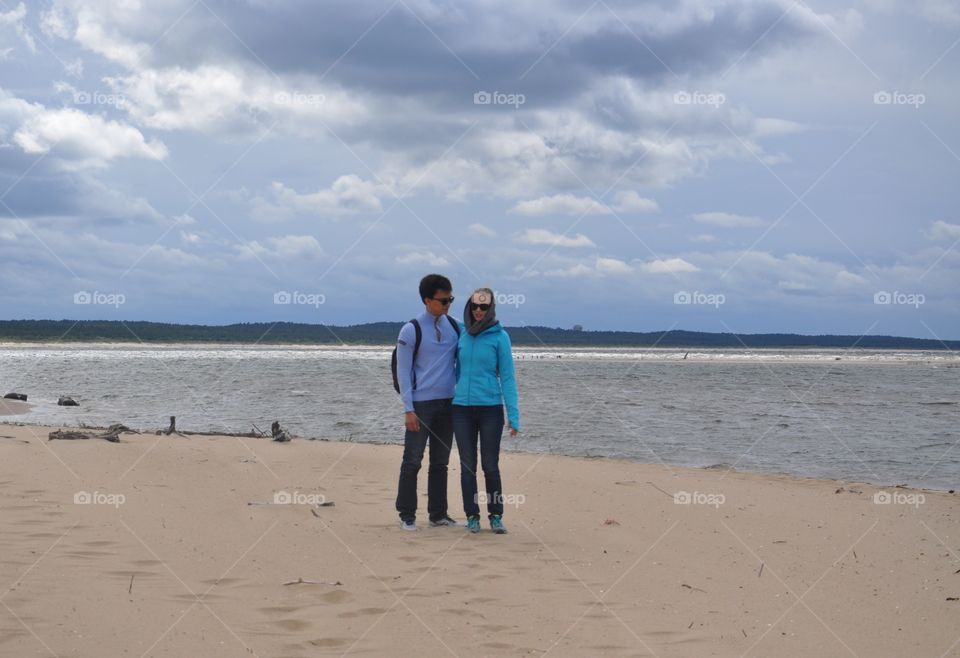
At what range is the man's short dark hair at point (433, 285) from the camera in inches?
307

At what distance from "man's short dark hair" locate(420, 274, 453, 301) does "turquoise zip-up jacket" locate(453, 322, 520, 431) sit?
1.34 feet

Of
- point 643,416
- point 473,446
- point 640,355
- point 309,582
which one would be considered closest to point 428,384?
point 473,446

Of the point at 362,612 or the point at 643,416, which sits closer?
the point at 362,612

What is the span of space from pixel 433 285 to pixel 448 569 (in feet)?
8.06

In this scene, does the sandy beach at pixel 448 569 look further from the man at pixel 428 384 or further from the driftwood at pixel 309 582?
the man at pixel 428 384

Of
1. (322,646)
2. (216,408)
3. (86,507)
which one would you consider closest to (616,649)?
(322,646)

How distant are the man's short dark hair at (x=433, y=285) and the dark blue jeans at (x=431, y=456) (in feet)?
3.02

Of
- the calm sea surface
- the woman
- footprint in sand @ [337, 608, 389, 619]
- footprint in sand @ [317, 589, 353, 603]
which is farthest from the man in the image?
the calm sea surface

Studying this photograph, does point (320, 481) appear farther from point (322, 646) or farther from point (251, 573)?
point (322, 646)

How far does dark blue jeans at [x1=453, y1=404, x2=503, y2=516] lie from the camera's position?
7.75m

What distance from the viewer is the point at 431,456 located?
26.6 ft

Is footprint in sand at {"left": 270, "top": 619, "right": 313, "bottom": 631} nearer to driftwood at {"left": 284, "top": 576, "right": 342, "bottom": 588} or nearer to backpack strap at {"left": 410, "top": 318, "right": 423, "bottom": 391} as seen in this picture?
driftwood at {"left": 284, "top": 576, "right": 342, "bottom": 588}

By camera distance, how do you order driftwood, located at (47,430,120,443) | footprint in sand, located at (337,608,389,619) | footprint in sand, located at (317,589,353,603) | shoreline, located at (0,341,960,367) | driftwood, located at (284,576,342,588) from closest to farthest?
1. footprint in sand, located at (337,608,389,619)
2. footprint in sand, located at (317,589,353,603)
3. driftwood, located at (284,576,342,588)
4. driftwood, located at (47,430,120,443)
5. shoreline, located at (0,341,960,367)

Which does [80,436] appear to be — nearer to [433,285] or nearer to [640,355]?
[433,285]
